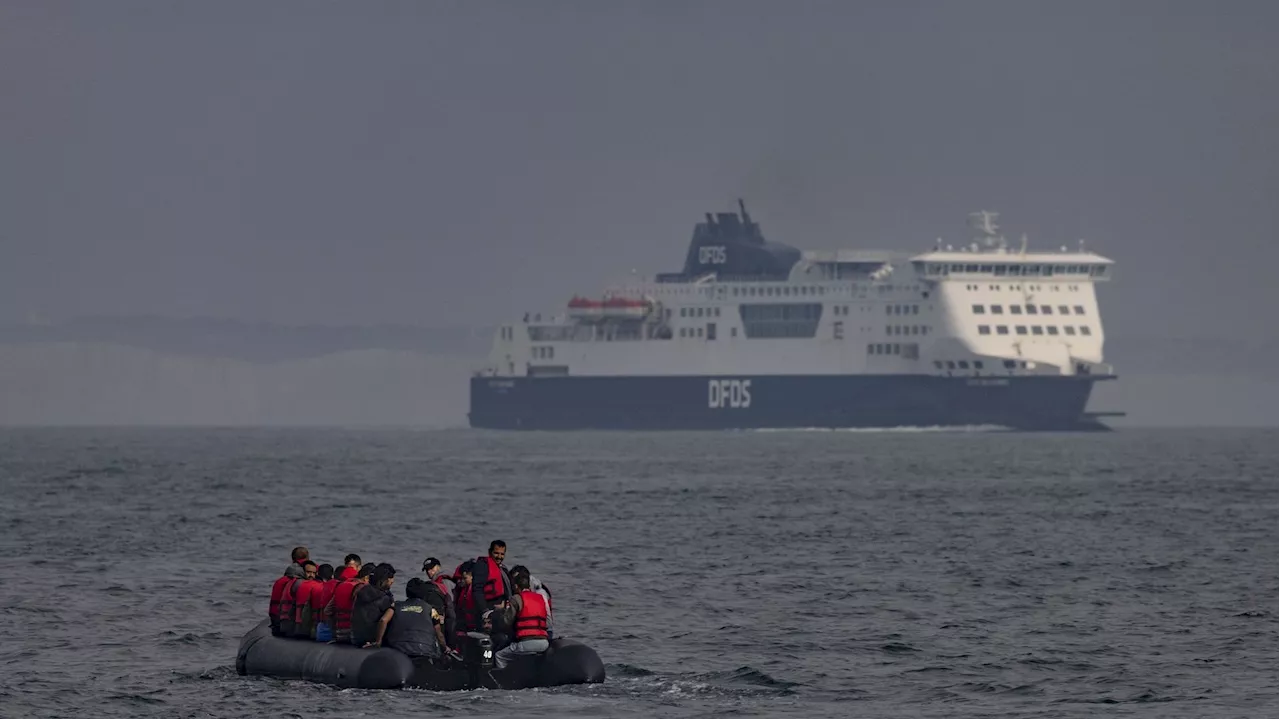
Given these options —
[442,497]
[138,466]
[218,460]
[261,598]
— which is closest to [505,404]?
[218,460]

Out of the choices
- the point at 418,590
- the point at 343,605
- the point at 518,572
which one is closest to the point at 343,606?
the point at 343,605

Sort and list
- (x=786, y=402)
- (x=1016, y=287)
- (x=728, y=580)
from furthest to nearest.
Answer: (x=786, y=402)
(x=1016, y=287)
(x=728, y=580)

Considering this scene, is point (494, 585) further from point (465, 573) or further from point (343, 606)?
point (343, 606)

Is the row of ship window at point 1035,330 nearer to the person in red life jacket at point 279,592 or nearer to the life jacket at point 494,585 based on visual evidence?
the person in red life jacket at point 279,592

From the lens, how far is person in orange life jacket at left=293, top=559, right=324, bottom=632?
22.9 meters

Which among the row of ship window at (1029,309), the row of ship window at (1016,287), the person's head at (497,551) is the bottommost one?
the person's head at (497,551)

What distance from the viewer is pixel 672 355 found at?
4734 inches

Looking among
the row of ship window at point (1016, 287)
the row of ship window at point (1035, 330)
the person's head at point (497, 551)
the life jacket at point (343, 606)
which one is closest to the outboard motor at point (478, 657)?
A: the person's head at point (497, 551)

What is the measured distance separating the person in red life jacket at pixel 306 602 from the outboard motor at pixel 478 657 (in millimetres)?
1869

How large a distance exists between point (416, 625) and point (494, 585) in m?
0.97

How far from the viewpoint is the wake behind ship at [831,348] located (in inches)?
4451

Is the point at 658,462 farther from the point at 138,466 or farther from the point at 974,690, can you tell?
the point at 974,690

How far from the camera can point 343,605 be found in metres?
22.4

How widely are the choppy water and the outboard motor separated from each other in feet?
1.05
